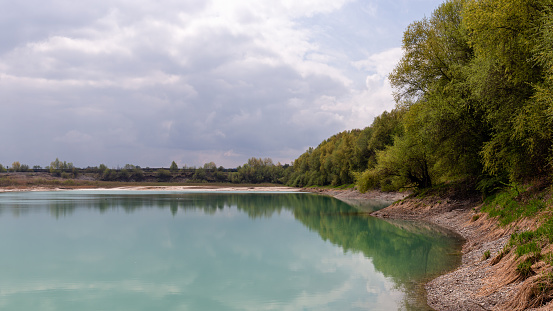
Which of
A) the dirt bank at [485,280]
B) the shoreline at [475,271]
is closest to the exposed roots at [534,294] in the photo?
the dirt bank at [485,280]

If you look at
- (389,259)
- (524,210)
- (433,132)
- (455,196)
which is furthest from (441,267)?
(455,196)

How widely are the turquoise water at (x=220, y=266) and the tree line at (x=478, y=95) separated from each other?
7.07 m

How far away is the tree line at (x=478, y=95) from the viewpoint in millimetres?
18922

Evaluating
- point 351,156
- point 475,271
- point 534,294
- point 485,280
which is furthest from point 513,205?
point 351,156

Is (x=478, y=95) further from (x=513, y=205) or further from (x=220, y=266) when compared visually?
(x=220, y=266)

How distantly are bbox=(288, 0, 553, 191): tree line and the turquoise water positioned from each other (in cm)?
707

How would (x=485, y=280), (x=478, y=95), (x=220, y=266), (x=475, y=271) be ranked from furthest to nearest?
(x=478, y=95) < (x=220, y=266) < (x=475, y=271) < (x=485, y=280)

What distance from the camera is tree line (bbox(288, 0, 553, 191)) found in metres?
18.9

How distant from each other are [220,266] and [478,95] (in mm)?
18592

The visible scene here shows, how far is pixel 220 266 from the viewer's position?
20.8m

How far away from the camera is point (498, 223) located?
886 inches

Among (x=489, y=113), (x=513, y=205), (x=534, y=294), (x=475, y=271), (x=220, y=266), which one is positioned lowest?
(x=220, y=266)

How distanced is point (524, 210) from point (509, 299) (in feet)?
39.5

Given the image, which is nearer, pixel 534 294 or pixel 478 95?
pixel 534 294
